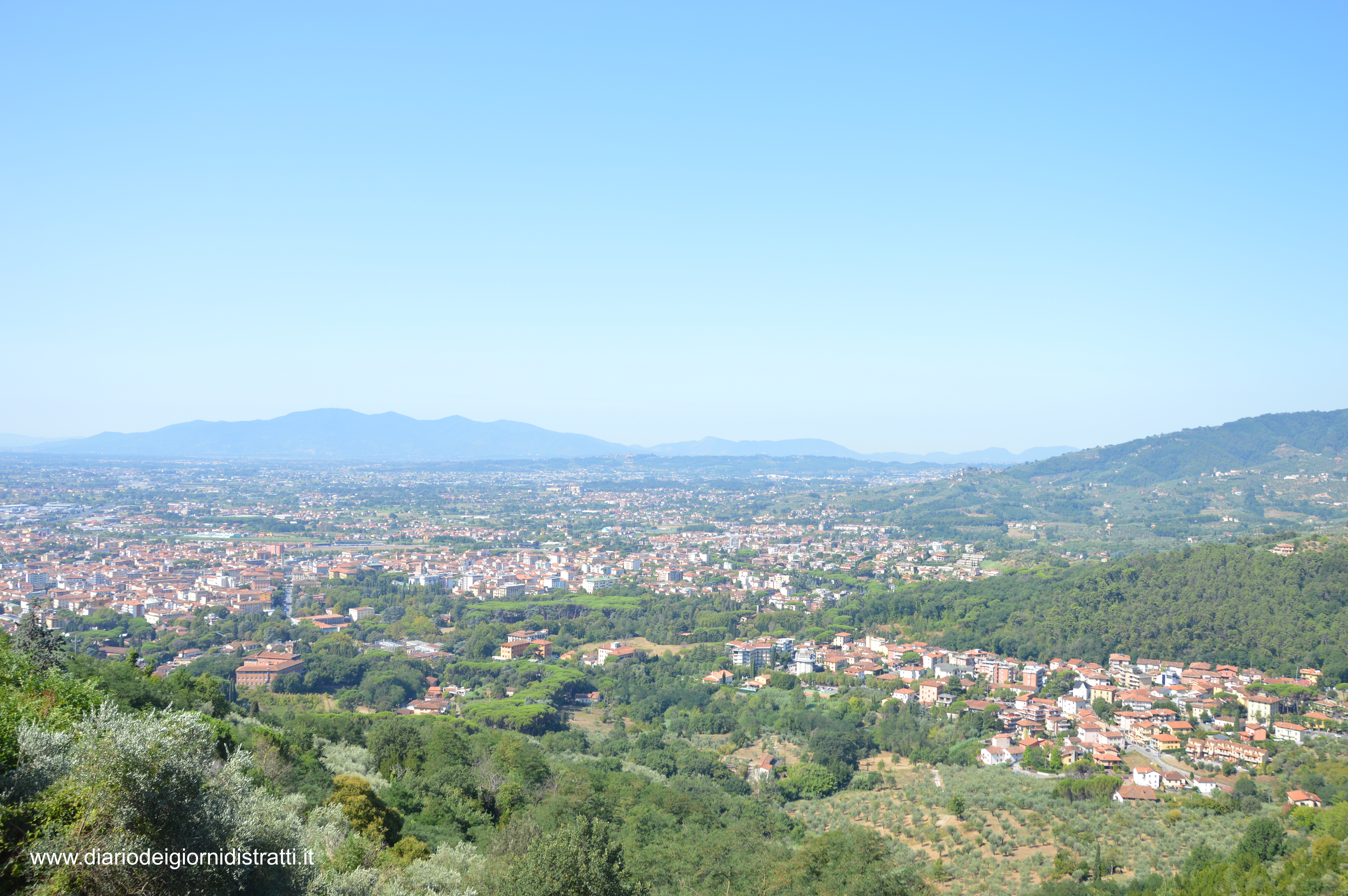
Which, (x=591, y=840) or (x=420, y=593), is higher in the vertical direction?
(x=591, y=840)

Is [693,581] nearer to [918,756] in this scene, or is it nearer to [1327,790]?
[918,756]

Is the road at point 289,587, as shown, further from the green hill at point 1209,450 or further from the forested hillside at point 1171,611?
the green hill at point 1209,450

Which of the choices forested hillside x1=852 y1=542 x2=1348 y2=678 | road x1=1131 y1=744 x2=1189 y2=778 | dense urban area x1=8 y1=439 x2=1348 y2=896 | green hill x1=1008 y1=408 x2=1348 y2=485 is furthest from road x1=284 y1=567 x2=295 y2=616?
green hill x1=1008 y1=408 x2=1348 y2=485

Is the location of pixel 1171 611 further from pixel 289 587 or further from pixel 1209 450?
pixel 1209 450

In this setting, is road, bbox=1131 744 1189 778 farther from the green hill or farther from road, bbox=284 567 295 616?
the green hill

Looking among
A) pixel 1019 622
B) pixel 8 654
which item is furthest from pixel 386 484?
pixel 8 654

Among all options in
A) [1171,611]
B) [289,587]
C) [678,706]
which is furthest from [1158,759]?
[289,587]
